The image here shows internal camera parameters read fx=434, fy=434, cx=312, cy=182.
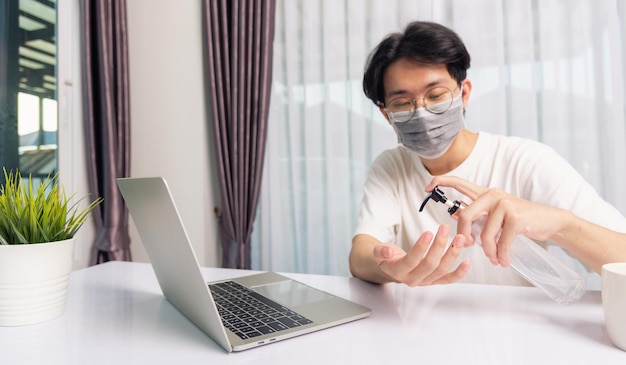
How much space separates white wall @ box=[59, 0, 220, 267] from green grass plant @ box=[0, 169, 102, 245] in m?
1.64

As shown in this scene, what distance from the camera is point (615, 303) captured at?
59 centimetres

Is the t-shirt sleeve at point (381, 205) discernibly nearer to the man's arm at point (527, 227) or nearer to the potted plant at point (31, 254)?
the man's arm at point (527, 227)

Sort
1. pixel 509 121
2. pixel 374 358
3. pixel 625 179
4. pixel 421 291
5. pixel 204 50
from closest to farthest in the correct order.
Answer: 1. pixel 374 358
2. pixel 421 291
3. pixel 625 179
4. pixel 509 121
5. pixel 204 50

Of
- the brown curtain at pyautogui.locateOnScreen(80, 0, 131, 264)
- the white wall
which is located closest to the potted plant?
the brown curtain at pyautogui.locateOnScreen(80, 0, 131, 264)

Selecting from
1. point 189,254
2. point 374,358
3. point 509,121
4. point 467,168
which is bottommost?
point 374,358

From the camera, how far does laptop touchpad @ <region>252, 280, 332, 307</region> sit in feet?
2.66

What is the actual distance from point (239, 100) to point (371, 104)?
0.72 m

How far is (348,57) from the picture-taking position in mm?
2256

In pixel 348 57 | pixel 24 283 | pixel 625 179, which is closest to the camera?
pixel 24 283

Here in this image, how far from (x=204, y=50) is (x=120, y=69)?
0.47m

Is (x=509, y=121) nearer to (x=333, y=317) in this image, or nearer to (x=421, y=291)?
(x=421, y=291)

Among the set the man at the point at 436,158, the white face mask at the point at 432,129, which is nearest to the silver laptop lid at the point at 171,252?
the man at the point at 436,158

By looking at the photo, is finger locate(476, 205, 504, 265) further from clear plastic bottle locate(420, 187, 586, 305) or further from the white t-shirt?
the white t-shirt

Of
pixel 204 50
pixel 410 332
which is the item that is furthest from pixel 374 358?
pixel 204 50
